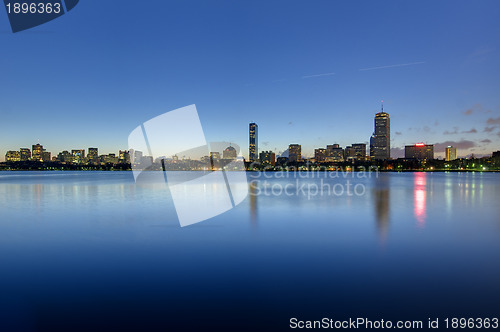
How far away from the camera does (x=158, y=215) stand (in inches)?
742

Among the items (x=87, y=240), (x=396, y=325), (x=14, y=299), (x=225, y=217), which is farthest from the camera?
(x=225, y=217)

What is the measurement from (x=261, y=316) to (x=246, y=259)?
151 inches

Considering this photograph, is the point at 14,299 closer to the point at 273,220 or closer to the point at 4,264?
the point at 4,264

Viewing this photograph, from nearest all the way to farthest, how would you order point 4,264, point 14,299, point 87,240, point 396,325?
point 396,325, point 14,299, point 4,264, point 87,240

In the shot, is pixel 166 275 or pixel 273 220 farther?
pixel 273 220

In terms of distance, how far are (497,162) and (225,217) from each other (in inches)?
8075

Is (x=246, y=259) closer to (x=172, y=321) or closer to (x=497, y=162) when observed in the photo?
(x=172, y=321)

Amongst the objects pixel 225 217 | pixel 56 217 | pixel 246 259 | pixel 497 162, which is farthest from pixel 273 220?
pixel 497 162

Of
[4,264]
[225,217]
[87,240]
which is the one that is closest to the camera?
[4,264]

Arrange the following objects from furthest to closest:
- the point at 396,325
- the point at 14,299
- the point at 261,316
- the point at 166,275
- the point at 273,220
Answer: the point at 273,220 → the point at 166,275 → the point at 14,299 → the point at 261,316 → the point at 396,325

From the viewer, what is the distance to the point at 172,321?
217 inches

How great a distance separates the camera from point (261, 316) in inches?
225

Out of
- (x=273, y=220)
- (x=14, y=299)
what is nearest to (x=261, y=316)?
(x=14, y=299)

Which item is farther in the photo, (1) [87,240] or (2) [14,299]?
(1) [87,240]
